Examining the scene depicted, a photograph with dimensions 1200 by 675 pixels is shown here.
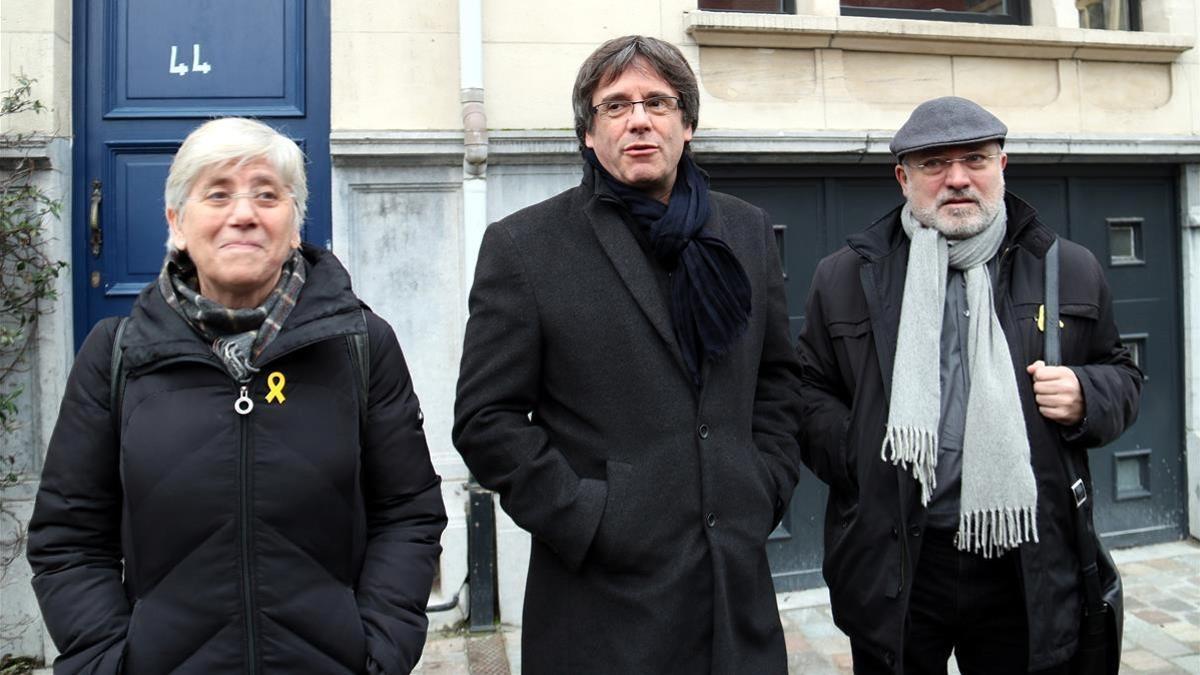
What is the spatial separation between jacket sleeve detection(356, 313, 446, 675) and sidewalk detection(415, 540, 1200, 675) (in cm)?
228

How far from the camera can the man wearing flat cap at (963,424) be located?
229 cm

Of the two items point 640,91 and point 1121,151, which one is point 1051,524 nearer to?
point 640,91

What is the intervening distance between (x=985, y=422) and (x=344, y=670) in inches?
65.1

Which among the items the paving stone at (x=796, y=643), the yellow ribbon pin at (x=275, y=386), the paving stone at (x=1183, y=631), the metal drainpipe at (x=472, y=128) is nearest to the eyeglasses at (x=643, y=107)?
the yellow ribbon pin at (x=275, y=386)

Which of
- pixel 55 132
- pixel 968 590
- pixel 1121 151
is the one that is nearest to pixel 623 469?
pixel 968 590

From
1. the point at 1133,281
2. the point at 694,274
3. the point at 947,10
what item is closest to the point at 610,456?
the point at 694,274

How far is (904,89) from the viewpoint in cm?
510

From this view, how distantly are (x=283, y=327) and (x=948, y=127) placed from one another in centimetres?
176

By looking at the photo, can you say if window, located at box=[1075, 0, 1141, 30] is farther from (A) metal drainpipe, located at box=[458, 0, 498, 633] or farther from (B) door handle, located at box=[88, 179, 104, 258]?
(B) door handle, located at box=[88, 179, 104, 258]

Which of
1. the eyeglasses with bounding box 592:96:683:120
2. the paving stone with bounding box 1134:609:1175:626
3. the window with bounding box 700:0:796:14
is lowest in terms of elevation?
the paving stone with bounding box 1134:609:1175:626

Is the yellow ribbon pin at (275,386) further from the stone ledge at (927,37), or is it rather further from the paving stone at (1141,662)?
the paving stone at (1141,662)

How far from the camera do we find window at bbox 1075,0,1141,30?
19.0 feet

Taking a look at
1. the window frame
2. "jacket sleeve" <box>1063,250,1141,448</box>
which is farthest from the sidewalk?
the window frame

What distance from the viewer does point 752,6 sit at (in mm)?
5270
